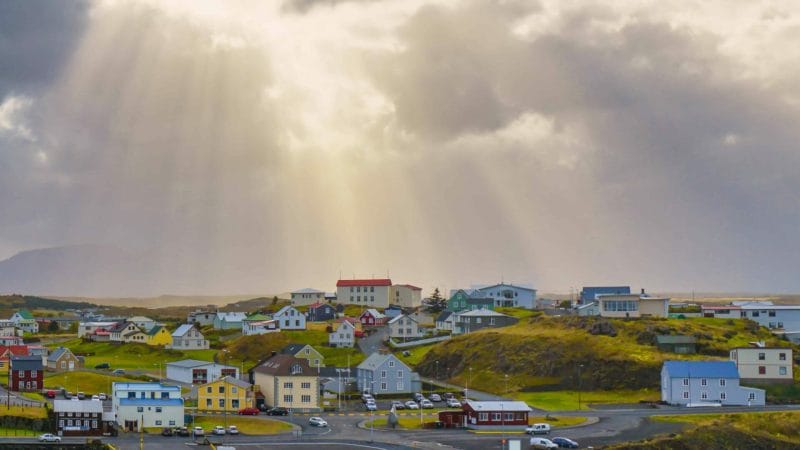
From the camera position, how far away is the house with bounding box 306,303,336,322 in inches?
6368

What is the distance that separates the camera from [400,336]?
150m

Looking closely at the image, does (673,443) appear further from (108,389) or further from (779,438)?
(108,389)

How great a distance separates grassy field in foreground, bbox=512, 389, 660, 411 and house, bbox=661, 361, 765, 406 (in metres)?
2.89

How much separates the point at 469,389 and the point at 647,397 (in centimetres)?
1921

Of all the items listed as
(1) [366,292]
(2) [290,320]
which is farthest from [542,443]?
(1) [366,292]

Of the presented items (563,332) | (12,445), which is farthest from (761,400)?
(12,445)

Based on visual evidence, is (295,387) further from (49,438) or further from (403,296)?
(403,296)

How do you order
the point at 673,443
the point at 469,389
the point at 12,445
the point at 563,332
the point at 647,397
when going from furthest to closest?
the point at 563,332, the point at 469,389, the point at 647,397, the point at 673,443, the point at 12,445

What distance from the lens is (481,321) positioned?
144625 millimetres

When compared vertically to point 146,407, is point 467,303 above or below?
above

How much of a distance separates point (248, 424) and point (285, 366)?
44.8 feet

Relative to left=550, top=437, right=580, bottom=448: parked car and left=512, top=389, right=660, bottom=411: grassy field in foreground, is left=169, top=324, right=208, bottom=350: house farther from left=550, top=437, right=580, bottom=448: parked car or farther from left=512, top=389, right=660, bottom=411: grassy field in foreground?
left=550, top=437, right=580, bottom=448: parked car

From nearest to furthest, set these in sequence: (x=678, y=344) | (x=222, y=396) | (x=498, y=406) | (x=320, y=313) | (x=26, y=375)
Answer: (x=498, y=406) → (x=222, y=396) → (x=26, y=375) → (x=678, y=344) → (x=320, y=313)

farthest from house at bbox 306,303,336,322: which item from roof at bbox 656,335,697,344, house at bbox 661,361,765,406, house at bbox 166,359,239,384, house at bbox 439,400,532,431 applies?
house at bbox 439,400,532,431
